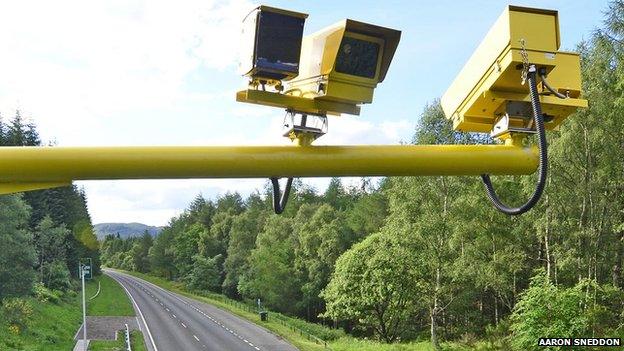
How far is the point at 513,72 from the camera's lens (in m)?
2.86

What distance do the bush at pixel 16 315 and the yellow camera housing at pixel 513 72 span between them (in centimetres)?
3363

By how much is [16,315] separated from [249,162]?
116 ft

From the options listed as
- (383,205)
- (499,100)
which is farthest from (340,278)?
(499,100)

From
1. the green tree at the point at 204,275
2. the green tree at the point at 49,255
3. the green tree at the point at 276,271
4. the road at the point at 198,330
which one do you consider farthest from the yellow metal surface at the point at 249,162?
the green tree at the point at 204,275

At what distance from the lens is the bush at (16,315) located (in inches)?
1259

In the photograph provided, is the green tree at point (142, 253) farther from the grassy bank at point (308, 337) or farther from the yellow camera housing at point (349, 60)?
the yellow camera housing at point (349, 60)

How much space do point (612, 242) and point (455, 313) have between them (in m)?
14.6

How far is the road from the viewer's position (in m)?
34.8

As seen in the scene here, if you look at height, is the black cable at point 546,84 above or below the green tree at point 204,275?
above

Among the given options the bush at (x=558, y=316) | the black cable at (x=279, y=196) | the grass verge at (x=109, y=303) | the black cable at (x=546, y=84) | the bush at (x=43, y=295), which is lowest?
the grass verge at (x=109, y=303)

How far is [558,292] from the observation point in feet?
80.2

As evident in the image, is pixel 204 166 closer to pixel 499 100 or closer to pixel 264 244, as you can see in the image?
pixel 499 100

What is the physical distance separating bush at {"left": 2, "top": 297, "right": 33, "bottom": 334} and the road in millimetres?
7125

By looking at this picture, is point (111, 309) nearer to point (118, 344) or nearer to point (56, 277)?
point (56, 277)
